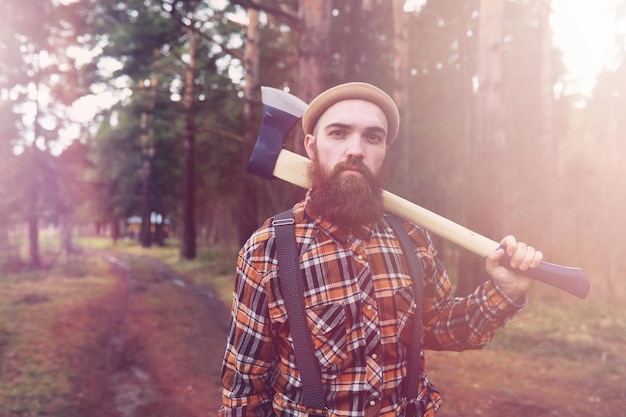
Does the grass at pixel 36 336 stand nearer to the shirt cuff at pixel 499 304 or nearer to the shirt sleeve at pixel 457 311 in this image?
the shirt sleeve at pixel 457 311

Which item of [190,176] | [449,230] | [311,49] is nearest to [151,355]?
[311,49]

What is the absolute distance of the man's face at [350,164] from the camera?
7.34 ft

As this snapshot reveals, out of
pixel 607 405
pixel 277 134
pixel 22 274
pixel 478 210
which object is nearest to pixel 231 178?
pixel 22 274

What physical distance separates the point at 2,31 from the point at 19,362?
16.2 m

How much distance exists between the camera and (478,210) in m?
9.25

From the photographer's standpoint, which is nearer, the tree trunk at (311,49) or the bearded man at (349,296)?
the bearded man at (349,296)

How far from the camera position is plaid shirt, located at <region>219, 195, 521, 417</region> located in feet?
6.77

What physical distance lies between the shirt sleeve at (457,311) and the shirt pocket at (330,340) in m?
0.57

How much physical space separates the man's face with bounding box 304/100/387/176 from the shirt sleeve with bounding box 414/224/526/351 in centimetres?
48

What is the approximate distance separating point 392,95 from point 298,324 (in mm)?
12133

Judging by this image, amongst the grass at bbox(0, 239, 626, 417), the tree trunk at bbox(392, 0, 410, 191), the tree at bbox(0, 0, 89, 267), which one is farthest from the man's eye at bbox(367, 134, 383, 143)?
the tree at bbox(0, 0, 89, 267)

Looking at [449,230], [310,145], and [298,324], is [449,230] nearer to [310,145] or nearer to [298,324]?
[310,145]

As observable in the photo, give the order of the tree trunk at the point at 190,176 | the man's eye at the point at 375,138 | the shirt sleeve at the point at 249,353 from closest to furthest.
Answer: the shirt sleeve at the point at 249,353, the man's eye at the point at 375,138, the tree trunk at the point at 190,176

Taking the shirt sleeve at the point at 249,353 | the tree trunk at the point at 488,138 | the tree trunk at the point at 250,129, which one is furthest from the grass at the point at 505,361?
the tree trunk at the point at 250,129
